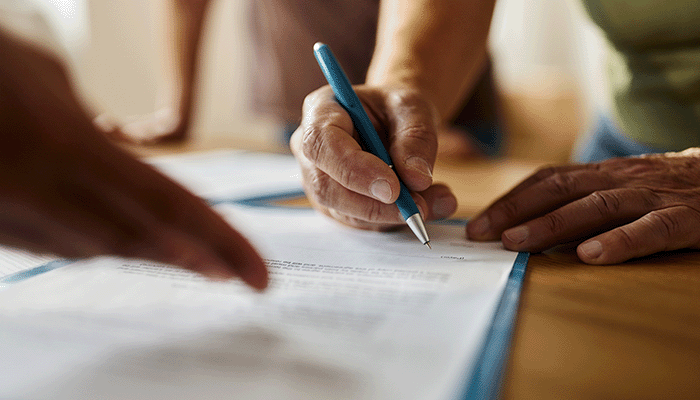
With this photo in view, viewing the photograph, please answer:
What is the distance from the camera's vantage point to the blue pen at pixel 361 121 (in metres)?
0.44

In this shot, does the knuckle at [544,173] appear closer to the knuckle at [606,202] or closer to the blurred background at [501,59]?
the knuckle at [606,202]

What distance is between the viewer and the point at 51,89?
0.19 m

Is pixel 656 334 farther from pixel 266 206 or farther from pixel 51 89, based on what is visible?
pixel 266 206

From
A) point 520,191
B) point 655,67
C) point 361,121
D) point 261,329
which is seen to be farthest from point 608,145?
point 261,329

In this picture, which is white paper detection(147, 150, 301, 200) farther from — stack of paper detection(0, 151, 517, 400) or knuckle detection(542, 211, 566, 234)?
knuckle detection(542, 211, 566, 234)

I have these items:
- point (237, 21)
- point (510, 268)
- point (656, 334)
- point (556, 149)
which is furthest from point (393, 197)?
point (237, 21)

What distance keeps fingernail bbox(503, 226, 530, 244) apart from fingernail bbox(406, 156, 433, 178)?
0.09 metres

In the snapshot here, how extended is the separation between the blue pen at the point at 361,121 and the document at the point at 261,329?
4 cm

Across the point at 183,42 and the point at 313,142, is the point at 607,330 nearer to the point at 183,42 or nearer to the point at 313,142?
the point at 313,142

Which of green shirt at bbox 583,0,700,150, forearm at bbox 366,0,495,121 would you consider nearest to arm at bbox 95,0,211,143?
forearm at bbox 366,0,495,121

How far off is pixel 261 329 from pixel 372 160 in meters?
0.20

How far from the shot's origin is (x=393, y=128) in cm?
50

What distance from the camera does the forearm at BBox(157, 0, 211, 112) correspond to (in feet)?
4.42

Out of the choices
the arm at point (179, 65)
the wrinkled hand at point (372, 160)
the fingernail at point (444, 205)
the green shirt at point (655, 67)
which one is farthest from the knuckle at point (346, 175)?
the arm at point (179, 65)
